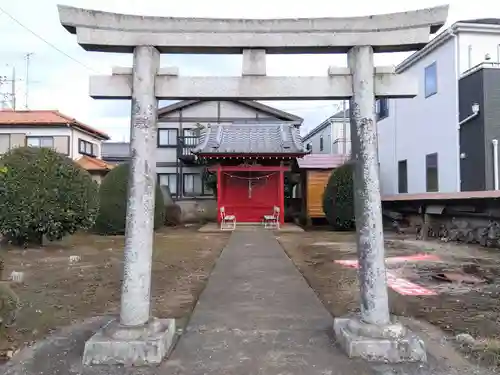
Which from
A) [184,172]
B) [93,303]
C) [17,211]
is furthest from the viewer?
[184,172]

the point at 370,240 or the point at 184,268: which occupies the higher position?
the point at 370,240

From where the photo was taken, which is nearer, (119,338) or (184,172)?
(119,338)

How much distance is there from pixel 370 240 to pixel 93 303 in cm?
408

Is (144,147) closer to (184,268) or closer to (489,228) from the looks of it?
(184,268)

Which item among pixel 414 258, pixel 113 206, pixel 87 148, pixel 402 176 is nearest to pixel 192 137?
Answer: pixel 87 148

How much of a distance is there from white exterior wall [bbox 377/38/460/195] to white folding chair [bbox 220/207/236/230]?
7740 millimetres

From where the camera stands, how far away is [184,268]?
31.6 ft

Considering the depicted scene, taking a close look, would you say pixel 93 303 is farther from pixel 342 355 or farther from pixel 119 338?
pixel 342 355

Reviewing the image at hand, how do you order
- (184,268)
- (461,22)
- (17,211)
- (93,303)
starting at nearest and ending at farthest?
1. (93,303)
2. (184,268)
3. (17,211)
4. (461,22)

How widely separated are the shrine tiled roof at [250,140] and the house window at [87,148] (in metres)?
10.3

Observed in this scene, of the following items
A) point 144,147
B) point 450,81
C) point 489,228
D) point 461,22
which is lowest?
point 489,228

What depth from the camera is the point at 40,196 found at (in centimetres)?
1203

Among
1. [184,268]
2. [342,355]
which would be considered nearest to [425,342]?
[342,355]

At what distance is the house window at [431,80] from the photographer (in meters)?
17.7
